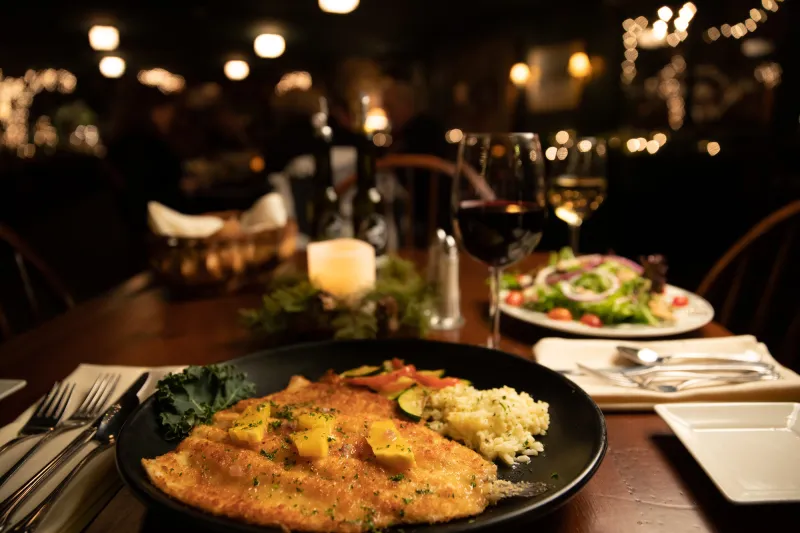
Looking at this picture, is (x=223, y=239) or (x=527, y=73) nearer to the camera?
(x=223, y=239)

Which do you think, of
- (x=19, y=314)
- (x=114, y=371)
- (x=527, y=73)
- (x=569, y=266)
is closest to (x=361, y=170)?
(x=569, y=266)

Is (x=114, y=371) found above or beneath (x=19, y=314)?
above

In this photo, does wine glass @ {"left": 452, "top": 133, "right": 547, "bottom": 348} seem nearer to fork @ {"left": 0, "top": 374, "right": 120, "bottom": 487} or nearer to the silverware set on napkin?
the silverware set on napkin

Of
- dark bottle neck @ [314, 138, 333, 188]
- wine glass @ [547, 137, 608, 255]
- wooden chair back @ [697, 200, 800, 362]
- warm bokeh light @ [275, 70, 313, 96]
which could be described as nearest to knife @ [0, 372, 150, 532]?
dark bottle neck @ [314, 138, 333, 188]

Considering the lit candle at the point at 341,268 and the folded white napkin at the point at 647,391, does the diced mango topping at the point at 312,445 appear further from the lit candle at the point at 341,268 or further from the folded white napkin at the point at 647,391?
the lit candle at the point at 341,268

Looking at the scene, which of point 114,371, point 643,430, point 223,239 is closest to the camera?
point 643,430

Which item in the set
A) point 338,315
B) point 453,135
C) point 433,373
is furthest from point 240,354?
point 453,135

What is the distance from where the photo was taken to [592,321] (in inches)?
61.8

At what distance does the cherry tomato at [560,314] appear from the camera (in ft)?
5.14

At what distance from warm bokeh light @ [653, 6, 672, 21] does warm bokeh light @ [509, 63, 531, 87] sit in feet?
10.4

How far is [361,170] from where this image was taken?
7.23 feet

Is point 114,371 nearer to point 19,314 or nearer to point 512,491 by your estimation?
point 512,491

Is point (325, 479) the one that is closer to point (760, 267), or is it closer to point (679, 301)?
point (679, 301)

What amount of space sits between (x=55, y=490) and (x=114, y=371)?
0.48m
